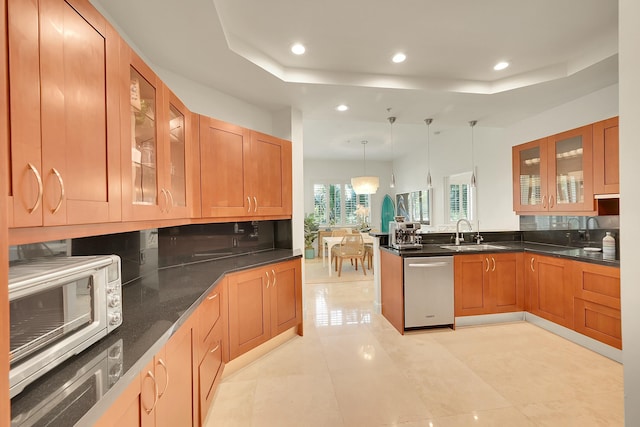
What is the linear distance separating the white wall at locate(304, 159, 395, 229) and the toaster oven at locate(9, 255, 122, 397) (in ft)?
23.5

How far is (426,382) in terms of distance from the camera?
7.16 ft

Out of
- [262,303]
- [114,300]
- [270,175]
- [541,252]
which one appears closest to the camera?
[114,300]

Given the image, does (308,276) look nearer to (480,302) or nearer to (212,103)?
(480,302)

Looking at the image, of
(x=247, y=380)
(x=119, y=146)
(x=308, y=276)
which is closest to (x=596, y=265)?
(x=247, y=380)

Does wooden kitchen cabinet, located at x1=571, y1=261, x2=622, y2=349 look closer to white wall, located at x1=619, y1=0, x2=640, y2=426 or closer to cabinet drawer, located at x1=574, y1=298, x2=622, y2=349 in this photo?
cabinet drawer, located at x1=574, y1=298, x2=622, y2=349

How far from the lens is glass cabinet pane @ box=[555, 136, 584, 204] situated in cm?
284

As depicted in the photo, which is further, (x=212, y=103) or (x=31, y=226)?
(x=212, y=103)

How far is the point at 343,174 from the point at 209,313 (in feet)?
23.5

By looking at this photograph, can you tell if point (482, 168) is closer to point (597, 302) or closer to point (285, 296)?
point (597, 302)

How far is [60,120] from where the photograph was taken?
34.1 inches

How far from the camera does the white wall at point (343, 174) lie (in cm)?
844

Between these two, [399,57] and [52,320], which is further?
[399,57]

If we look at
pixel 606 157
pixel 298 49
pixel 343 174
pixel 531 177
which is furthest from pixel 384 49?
pixel 343 174

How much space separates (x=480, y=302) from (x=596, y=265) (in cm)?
111
